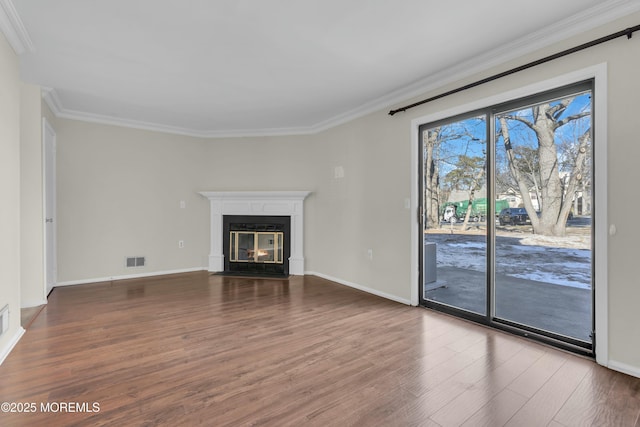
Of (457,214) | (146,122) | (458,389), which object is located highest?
(146,122)

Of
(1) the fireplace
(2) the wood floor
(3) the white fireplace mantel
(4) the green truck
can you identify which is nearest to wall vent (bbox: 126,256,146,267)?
(3) the white fireplace mantel

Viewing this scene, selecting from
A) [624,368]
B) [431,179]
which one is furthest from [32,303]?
[624,368]

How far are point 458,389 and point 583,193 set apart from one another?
1745 mm

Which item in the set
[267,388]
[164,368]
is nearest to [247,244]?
[164,368]

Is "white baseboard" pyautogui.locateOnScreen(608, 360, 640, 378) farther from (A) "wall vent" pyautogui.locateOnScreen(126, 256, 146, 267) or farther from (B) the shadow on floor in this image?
(A) "wall vent" pyautogui.locateOnScreen(126, 256, 146, 267)

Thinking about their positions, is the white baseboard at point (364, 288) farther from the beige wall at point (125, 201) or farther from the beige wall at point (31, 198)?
the beige wall at point (31, 198)

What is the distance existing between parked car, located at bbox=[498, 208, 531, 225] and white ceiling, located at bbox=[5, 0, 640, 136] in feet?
4.31

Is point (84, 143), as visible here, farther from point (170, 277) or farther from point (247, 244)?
point (247, 244)

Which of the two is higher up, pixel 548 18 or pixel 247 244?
pixel 548 18

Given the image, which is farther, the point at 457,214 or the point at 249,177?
the point at 249,177

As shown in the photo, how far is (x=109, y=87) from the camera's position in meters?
3.42

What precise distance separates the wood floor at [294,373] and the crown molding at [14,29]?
234 cm

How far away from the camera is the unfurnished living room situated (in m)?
1.87

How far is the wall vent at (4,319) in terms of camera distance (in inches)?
85.1
